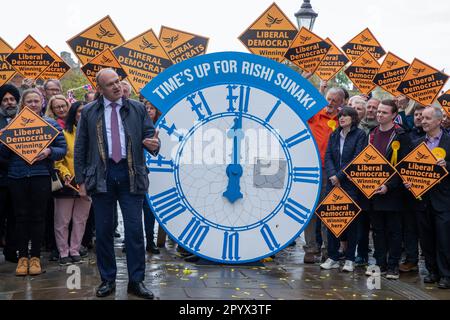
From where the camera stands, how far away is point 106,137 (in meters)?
6.26

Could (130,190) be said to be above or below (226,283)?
above

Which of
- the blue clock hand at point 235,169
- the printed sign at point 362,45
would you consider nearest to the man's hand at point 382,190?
the blue clock hand at point 235,169

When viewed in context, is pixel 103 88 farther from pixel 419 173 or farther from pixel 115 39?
pixel 115 39

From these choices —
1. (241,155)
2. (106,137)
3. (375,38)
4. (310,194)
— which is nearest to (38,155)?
(106,137)

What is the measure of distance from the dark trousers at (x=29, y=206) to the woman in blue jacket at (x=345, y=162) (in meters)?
3.23

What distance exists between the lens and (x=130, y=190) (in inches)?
244

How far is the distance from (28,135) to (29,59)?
2930 mm

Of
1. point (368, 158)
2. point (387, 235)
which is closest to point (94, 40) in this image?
point (368, 158)

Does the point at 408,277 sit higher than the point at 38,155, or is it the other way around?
the point at 38,155

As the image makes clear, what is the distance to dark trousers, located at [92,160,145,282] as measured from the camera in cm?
627

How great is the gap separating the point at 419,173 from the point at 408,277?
122 centimetres

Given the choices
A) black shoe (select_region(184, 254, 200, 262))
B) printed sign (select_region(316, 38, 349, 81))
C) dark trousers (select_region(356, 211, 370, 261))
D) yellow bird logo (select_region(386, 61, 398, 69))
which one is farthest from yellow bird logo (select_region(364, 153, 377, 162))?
printed sign (select_region(316, 38, 349, 81))

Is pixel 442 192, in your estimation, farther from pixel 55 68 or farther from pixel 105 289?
pixel 55 68

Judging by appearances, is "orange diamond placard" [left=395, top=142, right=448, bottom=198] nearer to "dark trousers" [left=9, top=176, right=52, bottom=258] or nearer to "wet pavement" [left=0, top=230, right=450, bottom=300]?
"wet pavement" [left=0, top=230, right=450, bottom=300]
